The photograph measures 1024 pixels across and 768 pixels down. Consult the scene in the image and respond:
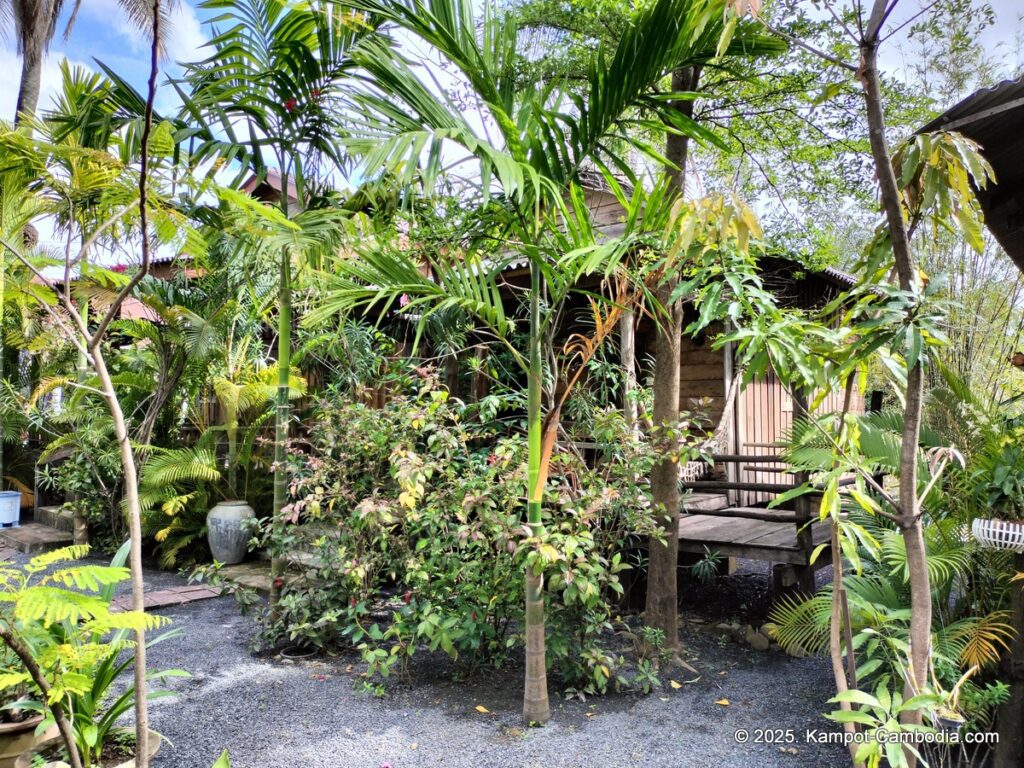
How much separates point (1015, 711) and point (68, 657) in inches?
141

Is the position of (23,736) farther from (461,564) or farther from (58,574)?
(461,564)

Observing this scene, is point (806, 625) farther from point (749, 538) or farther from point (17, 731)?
point (17, 731)

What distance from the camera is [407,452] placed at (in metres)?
3.80

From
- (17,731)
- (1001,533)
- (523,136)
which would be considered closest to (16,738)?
(17,731)

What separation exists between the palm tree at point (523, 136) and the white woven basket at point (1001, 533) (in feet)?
5.77

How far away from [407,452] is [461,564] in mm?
721

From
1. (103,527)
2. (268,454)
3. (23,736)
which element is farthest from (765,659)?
(103,527)

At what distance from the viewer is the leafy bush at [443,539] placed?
3559mm

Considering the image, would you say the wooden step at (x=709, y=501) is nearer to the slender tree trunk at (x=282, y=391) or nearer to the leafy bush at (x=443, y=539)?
the leafy bush at (x=443, y=539)

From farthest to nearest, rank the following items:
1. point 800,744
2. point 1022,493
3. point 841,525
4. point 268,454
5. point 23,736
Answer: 1. point 268,454
2. point 800,744
3. point 1022,493
4. point 23,736
5. point 841,525

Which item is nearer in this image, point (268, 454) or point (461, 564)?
point (461, 564)

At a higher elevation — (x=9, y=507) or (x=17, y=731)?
(x=17, y=731)

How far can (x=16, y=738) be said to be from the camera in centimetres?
250

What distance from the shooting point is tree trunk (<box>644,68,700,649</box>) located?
13.6 ft
